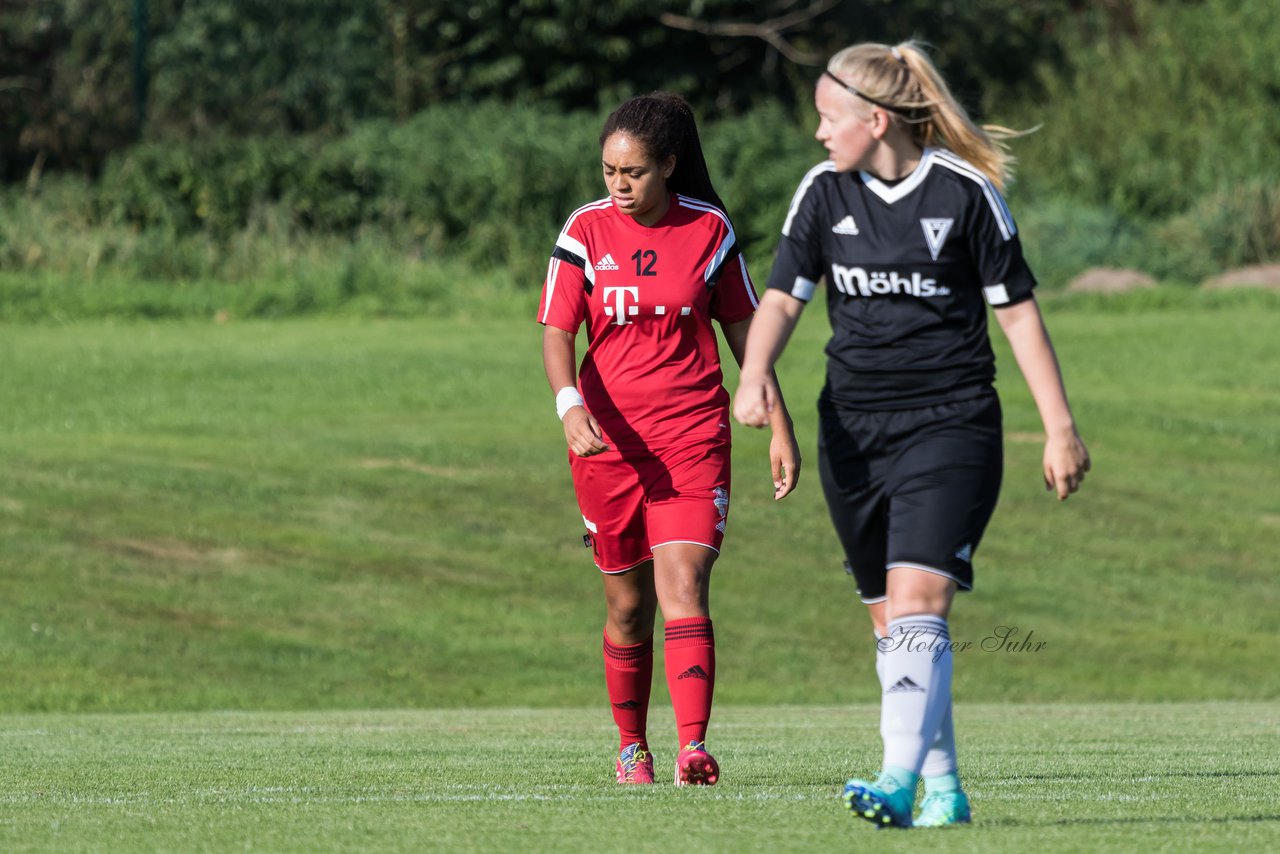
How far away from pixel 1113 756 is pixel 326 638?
11.0m

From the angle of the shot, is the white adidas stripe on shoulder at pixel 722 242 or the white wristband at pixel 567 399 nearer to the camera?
the white wristband at pixel 567 399

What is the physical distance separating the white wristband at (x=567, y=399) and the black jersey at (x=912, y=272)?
144 cm

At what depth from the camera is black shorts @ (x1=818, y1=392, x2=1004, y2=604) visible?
553cm

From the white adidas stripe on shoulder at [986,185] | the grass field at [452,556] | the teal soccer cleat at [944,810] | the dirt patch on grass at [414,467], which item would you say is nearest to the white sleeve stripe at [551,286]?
the white adidas stripe on shoulder at [986,185]

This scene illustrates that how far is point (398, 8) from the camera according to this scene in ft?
151

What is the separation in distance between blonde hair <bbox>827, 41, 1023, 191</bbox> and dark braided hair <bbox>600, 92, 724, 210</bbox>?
1452 mm

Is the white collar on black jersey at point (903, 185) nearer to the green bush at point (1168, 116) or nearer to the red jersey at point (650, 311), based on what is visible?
the red jersey at point (650, 311)

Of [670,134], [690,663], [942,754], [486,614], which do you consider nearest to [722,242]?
[670,134]

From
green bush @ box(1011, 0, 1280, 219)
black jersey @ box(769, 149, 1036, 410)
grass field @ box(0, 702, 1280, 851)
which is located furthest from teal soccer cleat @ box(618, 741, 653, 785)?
green bush @ box(1011, 0, 1280, 219)

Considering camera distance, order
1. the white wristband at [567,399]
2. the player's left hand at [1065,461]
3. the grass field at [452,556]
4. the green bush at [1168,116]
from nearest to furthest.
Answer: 1. the player's left hand at [1065,461]
2. the white wristband at [567,399]
3. the grass field at [452,556]
4. the green bush at [1168,116]

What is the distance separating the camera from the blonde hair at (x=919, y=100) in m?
5.65

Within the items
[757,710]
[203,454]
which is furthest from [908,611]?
[203,454]

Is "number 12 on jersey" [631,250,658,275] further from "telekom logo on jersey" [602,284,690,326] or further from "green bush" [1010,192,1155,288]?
"green bush" [1010,192,1155,288]

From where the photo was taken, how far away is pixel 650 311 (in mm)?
7141
